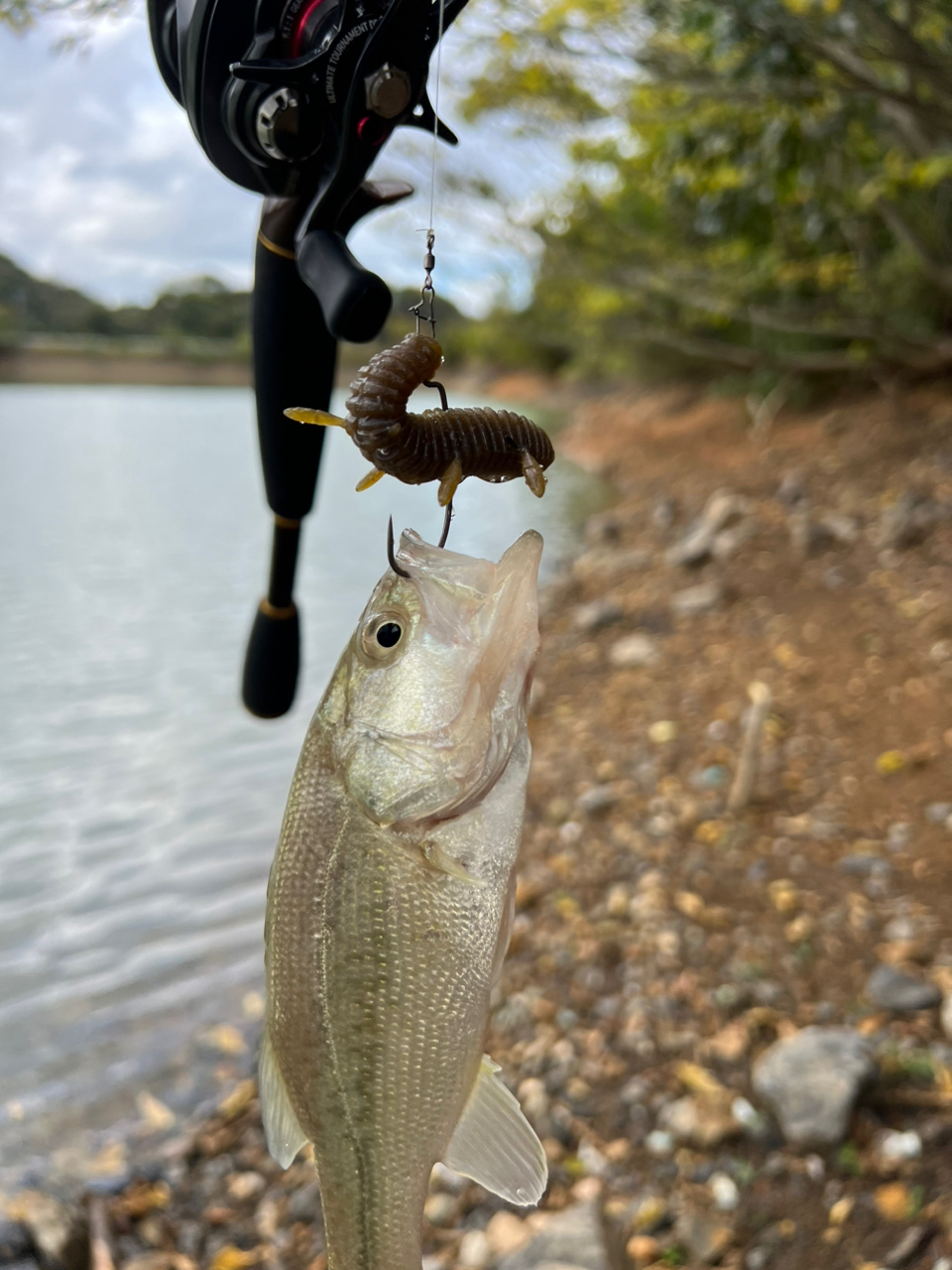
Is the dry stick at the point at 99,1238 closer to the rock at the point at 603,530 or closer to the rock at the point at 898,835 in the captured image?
the rock at the point at 898,835

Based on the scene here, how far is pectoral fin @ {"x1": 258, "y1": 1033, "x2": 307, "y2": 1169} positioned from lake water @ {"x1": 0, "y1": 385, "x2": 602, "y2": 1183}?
283cm

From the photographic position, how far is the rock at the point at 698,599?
29.3ft

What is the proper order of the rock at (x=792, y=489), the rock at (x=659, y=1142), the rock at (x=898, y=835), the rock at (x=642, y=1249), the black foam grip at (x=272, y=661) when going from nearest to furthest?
the black foam grip at (x=272, y=661) → the rock at (x=642, y=1249) → the rock at (x=659, y=1142) → the rock at (x=898, y=835) → the rock at (x=792, y=489)

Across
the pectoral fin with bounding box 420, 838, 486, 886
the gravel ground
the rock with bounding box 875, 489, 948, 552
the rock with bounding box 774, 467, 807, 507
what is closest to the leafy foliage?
the rock with bounding box 774, 467, 807, 507

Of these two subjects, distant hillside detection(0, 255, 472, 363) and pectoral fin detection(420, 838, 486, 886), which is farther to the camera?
distant hillside detection(0, 255, 472, 363)

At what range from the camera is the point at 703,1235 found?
283 centimetres

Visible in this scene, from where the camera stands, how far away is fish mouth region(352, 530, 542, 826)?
1.45 meters

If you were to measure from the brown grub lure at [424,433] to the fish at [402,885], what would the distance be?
12 cm

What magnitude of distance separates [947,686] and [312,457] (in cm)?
497

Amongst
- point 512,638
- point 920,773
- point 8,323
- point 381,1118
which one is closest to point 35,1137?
point 381,1118

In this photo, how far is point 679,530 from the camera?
13.2 m

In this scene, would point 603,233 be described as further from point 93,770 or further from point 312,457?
point 312,457

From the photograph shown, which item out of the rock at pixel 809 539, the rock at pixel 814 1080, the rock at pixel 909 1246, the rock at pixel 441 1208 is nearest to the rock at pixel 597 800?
the rock at pixel 814 1080

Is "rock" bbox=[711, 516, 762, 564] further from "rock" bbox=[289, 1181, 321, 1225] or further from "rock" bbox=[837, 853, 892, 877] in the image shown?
"rock" bbox=[289, 1181, 321, 1225]
